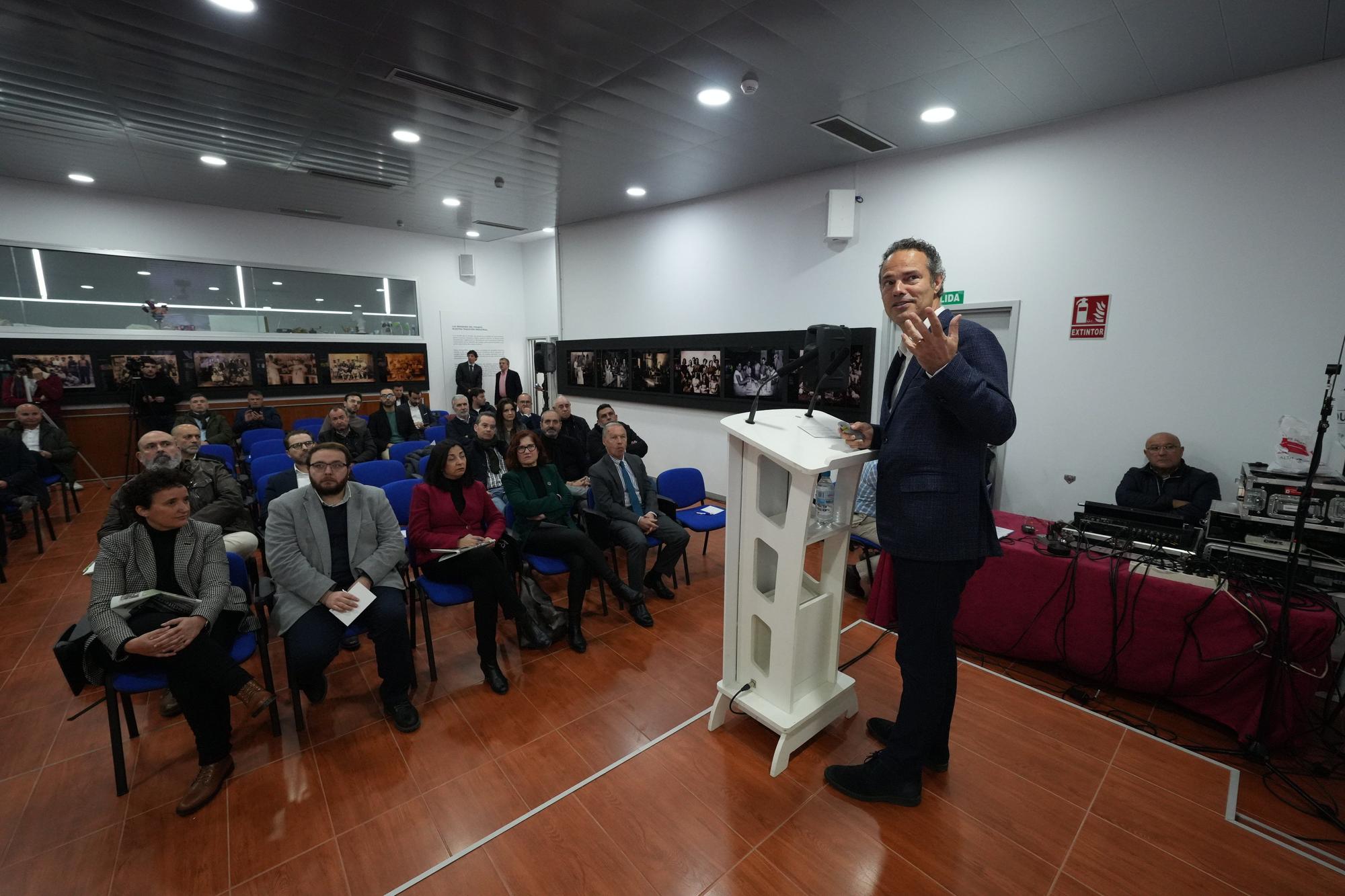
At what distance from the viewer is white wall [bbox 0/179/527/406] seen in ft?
22.6

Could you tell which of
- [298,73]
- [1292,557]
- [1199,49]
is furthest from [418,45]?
[1292,557]

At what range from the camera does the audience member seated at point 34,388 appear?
6.57 m

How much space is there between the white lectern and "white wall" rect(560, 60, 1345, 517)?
3.26 metres

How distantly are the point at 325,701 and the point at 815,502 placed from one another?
2719 mm

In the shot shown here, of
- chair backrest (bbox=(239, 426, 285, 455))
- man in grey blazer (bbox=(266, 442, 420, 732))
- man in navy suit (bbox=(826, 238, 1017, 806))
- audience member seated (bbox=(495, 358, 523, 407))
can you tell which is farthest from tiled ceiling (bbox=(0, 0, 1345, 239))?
audience member seated (bbox=(495, 358, 523, 407))

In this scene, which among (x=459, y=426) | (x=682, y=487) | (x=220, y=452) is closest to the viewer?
(x=682, y=487)

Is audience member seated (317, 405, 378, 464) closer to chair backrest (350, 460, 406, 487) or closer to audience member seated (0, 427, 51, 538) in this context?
chair backrest (350, 460, 406, 487)

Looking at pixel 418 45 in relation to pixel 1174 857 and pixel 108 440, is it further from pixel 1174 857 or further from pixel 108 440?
pixel 108 440

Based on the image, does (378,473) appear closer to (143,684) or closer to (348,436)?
(348,436)

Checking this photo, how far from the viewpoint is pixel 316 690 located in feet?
9.26

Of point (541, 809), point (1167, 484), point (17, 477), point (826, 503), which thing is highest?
point (826, 503)

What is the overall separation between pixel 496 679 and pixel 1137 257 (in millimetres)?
5187

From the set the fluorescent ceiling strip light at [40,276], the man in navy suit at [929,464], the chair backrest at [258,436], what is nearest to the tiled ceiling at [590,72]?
the fluorescent ceiling strip light at [40,276]

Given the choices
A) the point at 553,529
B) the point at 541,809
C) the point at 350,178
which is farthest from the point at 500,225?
the point at 541,809
